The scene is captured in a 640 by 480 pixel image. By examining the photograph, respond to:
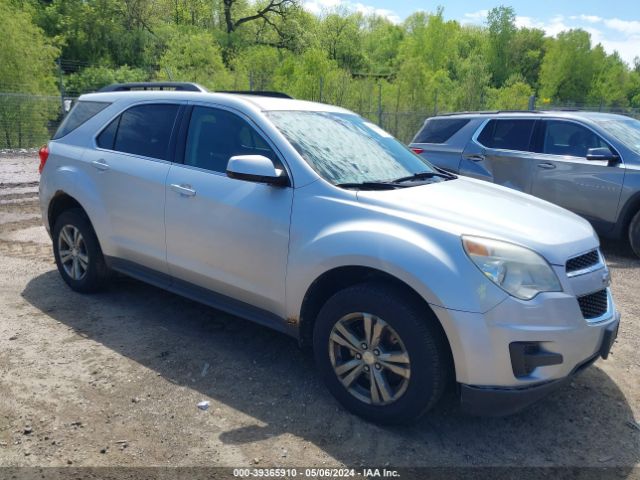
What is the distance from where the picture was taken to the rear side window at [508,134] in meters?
7.46

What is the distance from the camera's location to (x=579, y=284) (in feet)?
9.13

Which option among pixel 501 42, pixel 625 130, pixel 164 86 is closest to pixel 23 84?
pixel 164 86

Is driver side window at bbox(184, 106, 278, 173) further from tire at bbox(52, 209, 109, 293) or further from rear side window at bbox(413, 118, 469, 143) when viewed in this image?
rear side window at bbox(413, 118, 469, 143)

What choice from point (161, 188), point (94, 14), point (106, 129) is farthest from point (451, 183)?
point (94, 14)

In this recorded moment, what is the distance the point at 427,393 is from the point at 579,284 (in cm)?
96

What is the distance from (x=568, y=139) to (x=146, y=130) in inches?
215

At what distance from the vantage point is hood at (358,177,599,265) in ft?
9.13

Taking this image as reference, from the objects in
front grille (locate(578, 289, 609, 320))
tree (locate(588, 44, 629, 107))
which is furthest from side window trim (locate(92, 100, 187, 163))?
tree (locate(588, 44, 629, 107))

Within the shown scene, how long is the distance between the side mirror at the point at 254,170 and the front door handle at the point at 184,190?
1.95 feet

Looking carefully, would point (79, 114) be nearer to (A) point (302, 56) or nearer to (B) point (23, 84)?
(B) point (23, 84)

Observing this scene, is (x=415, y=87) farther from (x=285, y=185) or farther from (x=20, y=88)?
(x=285, y=185)

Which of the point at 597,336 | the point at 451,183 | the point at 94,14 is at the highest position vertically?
the point at 94,14

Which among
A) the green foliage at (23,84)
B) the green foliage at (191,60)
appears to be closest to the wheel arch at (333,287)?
the green foliage at (23,84)

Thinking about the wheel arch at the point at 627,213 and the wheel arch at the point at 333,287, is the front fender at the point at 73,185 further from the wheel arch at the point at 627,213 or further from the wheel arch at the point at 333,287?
the wheel arch at the point at 627,213
